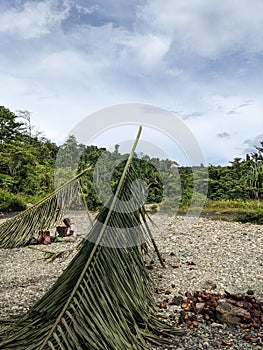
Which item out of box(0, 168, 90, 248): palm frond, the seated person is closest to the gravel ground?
the seated person

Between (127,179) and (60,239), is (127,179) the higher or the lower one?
the higher one

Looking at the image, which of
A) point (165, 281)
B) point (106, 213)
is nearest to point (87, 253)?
point (106, 213)

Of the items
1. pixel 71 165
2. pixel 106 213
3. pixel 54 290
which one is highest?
pixel 71 165

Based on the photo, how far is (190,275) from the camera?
4883mm

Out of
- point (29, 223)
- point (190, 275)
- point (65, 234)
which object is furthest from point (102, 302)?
point (65, 234)

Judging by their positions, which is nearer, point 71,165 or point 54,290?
point 54,290

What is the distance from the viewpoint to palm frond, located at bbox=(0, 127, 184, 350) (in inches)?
91.4

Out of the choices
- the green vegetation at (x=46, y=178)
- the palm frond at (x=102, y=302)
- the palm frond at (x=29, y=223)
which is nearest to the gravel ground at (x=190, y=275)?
the palm frond at (x=102, y=302)

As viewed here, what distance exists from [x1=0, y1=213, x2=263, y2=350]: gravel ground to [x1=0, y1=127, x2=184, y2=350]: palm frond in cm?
39

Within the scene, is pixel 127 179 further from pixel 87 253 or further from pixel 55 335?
pixel 55 335

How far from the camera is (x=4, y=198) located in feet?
49.4

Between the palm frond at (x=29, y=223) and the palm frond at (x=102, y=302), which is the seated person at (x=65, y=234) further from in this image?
the palm frond at (x=102, y=302)

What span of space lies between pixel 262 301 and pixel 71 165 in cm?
591

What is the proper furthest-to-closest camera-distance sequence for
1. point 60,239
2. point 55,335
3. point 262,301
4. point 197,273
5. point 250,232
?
point 250,232 < point 60,239 < point 197,273 < point 262,301 < point 55,335
